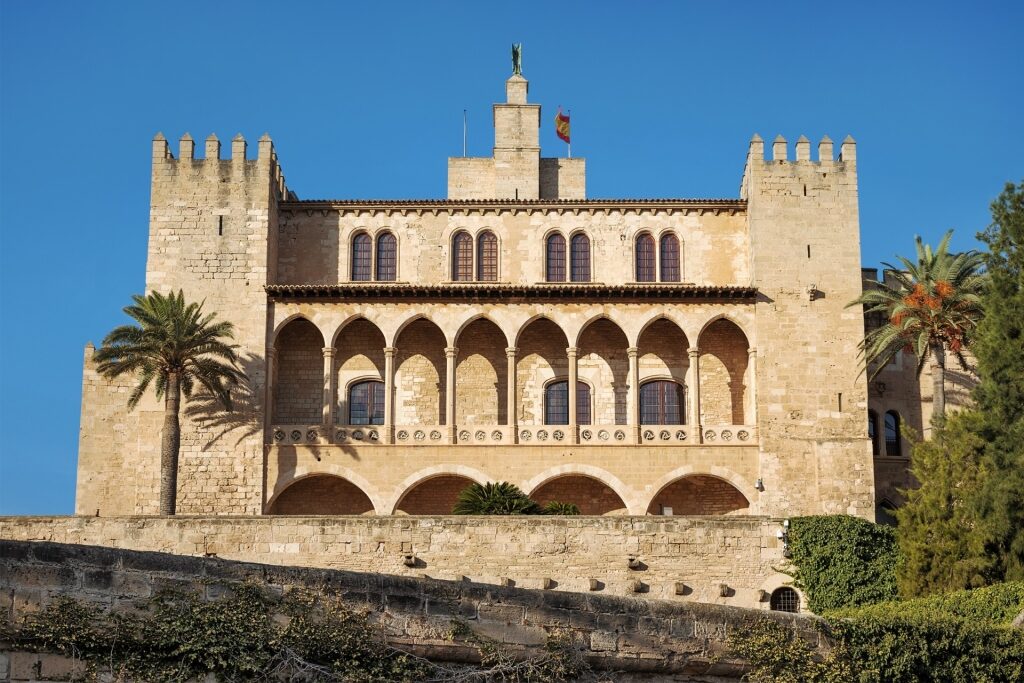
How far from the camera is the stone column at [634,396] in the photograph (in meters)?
36.9

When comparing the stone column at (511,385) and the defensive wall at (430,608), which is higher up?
the stone column at (511,385)

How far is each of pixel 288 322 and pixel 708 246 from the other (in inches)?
501

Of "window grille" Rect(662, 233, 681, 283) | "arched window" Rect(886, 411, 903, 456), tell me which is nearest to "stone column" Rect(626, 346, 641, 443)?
"window grille" Rect(662, 233, 681, 283)

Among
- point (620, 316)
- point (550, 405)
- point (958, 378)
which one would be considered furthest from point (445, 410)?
point (958, 378)

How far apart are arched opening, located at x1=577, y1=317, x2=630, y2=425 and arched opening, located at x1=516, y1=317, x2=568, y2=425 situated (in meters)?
0.69

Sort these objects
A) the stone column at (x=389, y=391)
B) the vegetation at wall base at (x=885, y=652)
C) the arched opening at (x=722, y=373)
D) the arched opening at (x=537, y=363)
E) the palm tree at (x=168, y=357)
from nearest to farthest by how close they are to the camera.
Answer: the vegetation at wall base at (x=885, y=652), the palm tree at (x=168, y=357), the stone column at (x=389, y=391), the arched opening at (x=722, y=373), the arched opening at (x=537, y=363)

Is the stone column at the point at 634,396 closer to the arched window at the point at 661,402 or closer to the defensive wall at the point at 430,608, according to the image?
the arched window at the point at 661,402

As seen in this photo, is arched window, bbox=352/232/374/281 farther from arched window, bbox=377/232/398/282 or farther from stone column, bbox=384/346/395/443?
stone column, bbox=384/346/395/443

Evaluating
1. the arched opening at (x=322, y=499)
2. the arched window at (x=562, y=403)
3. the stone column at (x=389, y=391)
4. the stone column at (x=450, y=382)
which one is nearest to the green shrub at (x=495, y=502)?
the stone column at (x=450, y=382)

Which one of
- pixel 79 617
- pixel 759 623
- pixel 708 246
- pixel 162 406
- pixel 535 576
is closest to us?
pixel 79 617

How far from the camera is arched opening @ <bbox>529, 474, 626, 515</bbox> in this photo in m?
37.7

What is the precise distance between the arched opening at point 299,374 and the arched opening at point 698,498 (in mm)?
10355

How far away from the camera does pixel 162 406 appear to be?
121 feet

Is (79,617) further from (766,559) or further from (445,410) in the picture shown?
(445,410)
